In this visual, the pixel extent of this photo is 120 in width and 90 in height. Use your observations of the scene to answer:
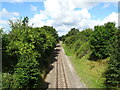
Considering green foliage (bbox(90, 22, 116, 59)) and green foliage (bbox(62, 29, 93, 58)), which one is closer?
green foliage (bbox(90, 22, 116, 59))

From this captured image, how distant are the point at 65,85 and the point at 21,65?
264 inches

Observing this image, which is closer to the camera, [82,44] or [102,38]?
[102,38]

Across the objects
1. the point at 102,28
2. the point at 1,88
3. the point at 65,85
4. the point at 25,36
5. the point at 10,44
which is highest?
the point at 102,28

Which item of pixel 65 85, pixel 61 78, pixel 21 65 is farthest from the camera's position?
pixel 61 78

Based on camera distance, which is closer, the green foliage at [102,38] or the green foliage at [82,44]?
the green foliage at [102,38]

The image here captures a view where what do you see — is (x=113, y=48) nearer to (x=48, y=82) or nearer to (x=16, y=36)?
(x=48, y=82)

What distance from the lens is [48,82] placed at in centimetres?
1656

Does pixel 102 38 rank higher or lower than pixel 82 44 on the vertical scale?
higher

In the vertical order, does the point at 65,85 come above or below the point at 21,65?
below

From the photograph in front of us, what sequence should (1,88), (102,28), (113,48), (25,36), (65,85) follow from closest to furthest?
(1,88) → (113,48) → (25,36) → (65,85) → (102,28)

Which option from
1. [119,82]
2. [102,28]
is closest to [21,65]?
[119,82]

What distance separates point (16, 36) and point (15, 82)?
253 inches

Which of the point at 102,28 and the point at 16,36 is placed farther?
the point at 102,28

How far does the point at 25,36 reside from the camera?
47.5ft
